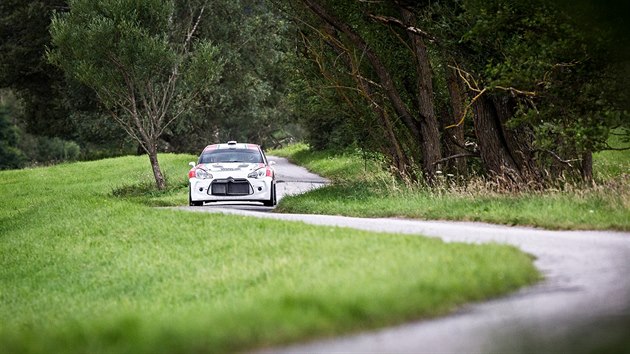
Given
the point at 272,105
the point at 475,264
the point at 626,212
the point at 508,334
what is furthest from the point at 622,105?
the point at 272,105

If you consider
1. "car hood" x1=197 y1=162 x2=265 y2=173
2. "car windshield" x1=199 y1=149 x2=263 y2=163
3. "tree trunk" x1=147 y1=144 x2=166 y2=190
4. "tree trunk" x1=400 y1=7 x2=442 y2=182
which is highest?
"tree trunk" x1=400 y1=7 x2=442 y2=182

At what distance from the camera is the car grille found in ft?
87.7

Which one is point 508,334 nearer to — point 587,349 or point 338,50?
point 587,349

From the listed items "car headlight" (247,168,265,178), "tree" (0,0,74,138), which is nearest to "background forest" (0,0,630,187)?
"car headlight" (247,168,265,178)

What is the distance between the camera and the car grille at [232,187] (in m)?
26.7

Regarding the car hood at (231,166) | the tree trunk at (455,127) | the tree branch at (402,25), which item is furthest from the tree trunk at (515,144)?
the car hood at (231,166)

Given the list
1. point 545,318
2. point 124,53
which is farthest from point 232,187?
point 545,318

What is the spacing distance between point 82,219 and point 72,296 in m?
9.30

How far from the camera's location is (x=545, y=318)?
30.7 ft

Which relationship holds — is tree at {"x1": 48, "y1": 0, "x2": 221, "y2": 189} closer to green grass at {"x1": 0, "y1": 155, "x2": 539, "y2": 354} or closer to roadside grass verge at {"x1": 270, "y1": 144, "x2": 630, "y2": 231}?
roadside grass verge at {"x1": 270, "y1": 144, "x2": 630, "y2": 231}

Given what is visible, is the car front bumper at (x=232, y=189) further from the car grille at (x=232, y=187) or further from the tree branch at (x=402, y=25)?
the tree branch at (x=402, y=25)

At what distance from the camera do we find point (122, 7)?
35438mm

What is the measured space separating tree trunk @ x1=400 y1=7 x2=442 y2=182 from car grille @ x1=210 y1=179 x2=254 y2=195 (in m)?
4.76

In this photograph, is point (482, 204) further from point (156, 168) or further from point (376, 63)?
point (156, 168)
